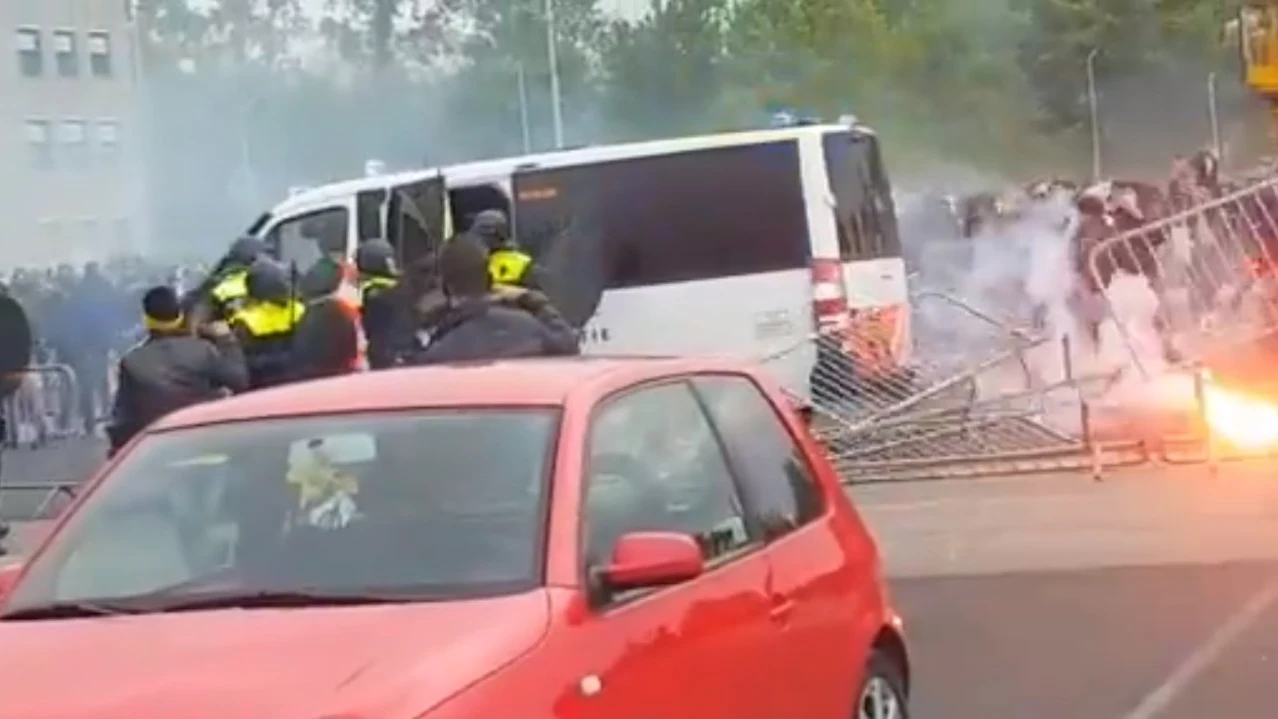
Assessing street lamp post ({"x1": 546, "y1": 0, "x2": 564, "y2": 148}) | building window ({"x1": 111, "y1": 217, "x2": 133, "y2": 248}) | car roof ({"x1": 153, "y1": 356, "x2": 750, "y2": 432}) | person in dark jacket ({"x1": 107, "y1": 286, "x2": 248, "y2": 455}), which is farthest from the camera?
street lamp post ({"x1": 546, "y1": 0, "x2": 564, "y2": 148})

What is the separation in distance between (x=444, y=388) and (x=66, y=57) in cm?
2460

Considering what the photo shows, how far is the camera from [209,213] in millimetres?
32469

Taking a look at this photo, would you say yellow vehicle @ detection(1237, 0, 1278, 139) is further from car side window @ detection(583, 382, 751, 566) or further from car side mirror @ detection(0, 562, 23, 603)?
car side mirror @ detection(0, 562, 23, 603)

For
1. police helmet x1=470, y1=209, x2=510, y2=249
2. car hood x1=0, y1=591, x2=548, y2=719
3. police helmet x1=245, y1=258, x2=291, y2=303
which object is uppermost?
police helmet x1=470, y1=209, x2=510, y2=249

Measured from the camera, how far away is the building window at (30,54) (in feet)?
97.4

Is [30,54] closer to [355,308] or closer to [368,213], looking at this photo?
[368,213]

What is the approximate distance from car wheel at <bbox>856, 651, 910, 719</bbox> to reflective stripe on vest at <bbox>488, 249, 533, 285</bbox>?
17.8 feet

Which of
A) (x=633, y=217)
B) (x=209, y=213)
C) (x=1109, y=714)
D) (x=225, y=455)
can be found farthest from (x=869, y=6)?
(x=225, y=455)

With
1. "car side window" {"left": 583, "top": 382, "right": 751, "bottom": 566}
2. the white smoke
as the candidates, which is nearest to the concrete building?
the white smoke

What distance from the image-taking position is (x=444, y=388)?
6.74 metres

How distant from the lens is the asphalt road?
9711 mm

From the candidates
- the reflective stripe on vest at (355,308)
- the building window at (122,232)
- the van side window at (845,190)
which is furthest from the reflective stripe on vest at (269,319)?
the building window at (122,232)

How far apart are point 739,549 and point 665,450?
299 mm

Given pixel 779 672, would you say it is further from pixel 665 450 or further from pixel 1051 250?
pixel 1051 250
